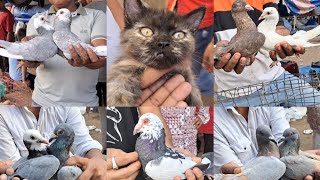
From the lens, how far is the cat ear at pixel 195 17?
3.27 meters

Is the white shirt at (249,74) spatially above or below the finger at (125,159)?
above

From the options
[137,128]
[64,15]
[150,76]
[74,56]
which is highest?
[64,15]

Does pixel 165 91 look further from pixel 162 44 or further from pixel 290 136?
pixel 290 136

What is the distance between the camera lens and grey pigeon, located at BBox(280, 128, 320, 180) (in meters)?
3.40

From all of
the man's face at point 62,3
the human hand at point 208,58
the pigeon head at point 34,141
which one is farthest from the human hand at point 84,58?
the human hand at point 208,58

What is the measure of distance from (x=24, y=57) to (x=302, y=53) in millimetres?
1708

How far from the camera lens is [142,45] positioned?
323 centimetres

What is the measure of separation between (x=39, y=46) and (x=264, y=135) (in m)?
1.49

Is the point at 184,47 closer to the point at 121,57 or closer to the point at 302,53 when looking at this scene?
the point at 121,57

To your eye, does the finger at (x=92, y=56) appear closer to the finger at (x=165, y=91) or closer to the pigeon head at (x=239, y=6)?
the finger at (x=165, y=91)

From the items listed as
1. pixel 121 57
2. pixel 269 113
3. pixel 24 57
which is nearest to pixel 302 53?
pixel 269 113

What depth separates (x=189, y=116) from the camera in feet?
10.9

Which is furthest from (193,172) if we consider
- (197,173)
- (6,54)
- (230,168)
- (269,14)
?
(6,54)

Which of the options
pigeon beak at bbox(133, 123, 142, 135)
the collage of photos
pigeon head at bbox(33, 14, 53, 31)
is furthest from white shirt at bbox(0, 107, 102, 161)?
pigeon head at bbox(33, 14, 53, 31)
